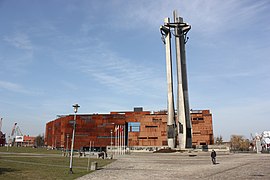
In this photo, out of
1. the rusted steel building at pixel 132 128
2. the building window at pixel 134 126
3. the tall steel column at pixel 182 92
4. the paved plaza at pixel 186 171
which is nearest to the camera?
the paved plaza at pixel 186 171

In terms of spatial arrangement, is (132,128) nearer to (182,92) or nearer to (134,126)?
(134,126)

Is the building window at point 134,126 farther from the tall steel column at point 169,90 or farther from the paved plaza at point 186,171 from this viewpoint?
the paved plaza at point 186,171

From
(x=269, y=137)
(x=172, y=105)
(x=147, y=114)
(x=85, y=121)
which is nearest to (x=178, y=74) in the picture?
(x=172, y=105)

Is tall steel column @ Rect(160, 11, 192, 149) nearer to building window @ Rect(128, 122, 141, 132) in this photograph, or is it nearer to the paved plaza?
the paved plaza

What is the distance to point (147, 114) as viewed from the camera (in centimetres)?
9919

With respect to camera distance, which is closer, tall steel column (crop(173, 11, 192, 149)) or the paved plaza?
the paved plaza

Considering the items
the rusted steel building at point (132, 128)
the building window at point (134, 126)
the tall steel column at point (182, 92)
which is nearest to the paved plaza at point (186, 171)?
the tall steel column at point (182, 92)

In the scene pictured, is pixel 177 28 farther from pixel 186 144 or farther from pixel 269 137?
pixel 269 137

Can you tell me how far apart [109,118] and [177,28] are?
49.9 metres

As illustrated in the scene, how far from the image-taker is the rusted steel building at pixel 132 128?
9512 centimetres

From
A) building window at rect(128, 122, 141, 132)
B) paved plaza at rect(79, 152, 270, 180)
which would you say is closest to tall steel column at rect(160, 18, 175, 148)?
paved plaza at rect(79, 152, 270, 180)

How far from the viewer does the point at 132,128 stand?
326ft

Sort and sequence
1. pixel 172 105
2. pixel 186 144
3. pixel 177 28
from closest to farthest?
pixel 186 144
pixel 172 105
pixel 177 28

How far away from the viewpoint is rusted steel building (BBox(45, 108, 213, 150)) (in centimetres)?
9512
